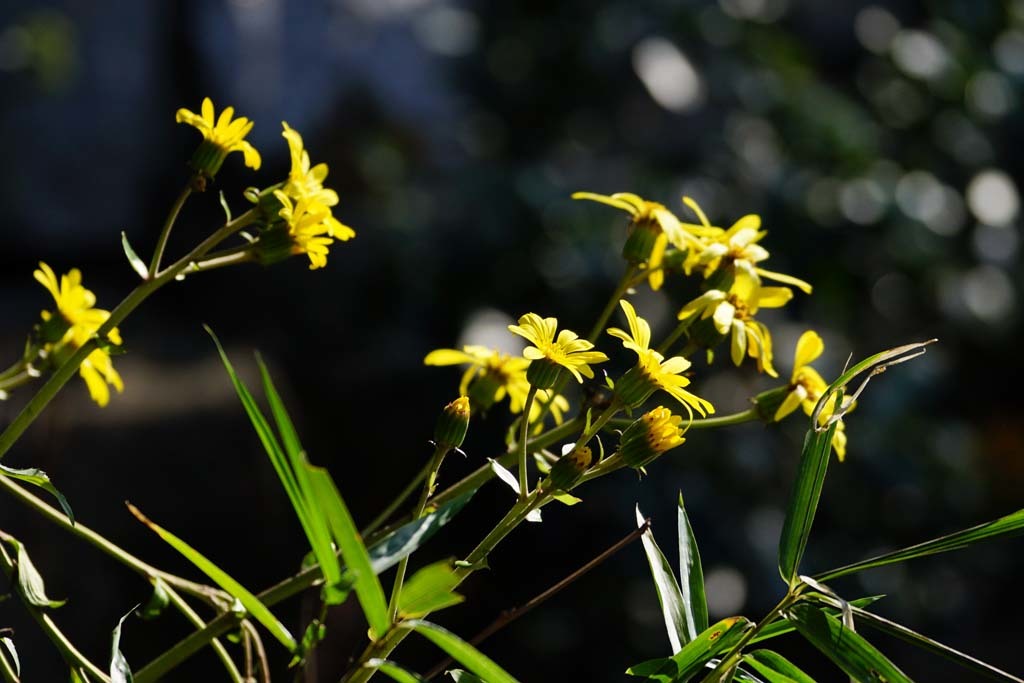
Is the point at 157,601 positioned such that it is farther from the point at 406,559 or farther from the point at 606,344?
the point at 606,344

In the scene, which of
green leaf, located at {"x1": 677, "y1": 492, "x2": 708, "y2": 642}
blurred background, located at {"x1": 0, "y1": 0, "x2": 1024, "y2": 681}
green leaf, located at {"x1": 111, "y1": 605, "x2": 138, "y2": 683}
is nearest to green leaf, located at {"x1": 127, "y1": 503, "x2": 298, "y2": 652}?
green leaf, located at {"x1": 111, "y1": 605, "x2": 138, "y2": 683}

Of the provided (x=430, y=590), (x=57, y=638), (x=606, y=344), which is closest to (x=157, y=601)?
(x=57, y=638)

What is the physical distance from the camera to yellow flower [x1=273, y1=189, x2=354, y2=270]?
1.40 feet

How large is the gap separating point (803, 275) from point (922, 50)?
403mm

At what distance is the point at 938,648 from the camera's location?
295mm

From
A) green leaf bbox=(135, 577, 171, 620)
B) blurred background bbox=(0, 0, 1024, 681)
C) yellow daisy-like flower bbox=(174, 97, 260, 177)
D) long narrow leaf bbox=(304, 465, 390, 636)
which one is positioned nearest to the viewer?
long narrow leaf bbox=(304, 465, 390, 636)

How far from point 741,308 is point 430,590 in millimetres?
243

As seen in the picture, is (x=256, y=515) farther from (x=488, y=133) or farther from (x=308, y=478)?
(x=308, y=478)

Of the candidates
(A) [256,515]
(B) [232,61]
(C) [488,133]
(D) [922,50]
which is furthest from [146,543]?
(D) [922,50]

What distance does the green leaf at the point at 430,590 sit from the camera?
0.26m

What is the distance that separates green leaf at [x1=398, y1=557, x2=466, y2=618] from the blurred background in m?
1.17

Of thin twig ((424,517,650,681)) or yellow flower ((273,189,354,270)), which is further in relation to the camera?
yellow flower ((273,189,354,270))

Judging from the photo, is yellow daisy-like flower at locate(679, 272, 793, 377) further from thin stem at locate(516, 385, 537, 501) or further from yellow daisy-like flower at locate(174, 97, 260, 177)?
yellow daisy-like flower at locate(174, 97, 260, 177)

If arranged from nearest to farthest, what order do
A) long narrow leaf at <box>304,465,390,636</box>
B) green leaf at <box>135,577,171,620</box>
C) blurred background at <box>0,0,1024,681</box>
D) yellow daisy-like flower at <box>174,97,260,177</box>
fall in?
long narrow leaf at <box>304,465,390,636</box> → green leaf at <box>135,577,171,620</box> → yellow daisy-like flower at <box>174,97,260,177</box> → blurred background at <box>0,0,1024,681</box>
